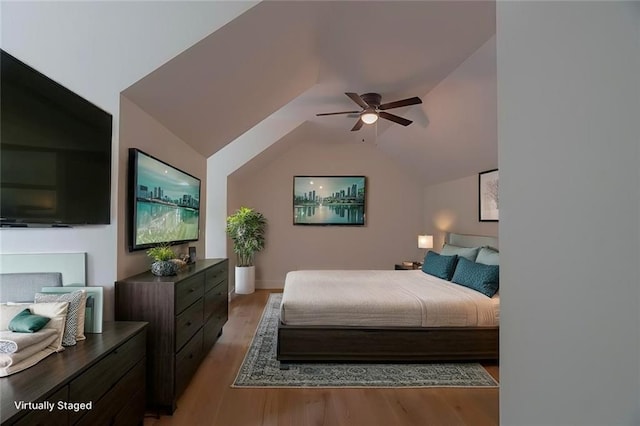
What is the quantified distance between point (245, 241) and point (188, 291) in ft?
10.8

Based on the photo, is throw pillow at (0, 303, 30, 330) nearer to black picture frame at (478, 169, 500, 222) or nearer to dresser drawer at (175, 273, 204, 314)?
dresser drawer at (175, 273, 204, 314)

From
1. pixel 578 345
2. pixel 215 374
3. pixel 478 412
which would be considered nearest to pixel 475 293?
pixel 478 412

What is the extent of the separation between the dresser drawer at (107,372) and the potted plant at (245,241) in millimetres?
3659

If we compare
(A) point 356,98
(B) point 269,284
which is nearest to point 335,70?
(A) point 356,98

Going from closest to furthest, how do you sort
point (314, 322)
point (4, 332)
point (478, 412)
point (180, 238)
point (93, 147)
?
point (4, 332), point (93, 147), point (478, 412), point (314, 322), point (180, 238)

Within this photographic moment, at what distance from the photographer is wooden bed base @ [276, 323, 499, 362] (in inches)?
114

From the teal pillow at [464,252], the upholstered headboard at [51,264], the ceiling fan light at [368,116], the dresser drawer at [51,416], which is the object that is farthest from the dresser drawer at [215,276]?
the teal pillow at [464,252]

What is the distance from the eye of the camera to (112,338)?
1.73 meters

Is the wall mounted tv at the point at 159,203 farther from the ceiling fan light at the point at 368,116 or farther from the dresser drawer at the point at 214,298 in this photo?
the ceiling fan light at the point at 368,116

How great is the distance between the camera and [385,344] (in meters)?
2.93

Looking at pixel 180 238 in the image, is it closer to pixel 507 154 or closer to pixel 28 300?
pixel 28 300

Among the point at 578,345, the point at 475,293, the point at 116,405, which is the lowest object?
the point at 116,405

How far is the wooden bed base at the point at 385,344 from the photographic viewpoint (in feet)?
9.52

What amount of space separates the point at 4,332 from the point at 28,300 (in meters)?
0.40
